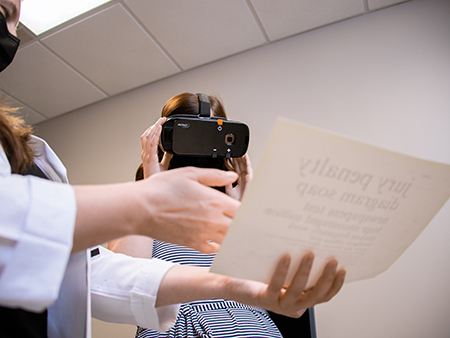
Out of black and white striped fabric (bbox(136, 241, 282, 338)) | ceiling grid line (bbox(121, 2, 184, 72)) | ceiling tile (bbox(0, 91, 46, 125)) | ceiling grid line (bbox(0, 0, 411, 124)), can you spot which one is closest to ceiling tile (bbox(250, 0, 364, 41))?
ceiling grid line (bbox(0, 0, 411, 124))

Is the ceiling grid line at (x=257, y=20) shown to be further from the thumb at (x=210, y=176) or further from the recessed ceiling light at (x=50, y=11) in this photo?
the thumb at (x=210, y=176)

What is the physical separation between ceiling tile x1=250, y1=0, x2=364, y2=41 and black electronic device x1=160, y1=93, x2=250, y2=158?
3.13 feet

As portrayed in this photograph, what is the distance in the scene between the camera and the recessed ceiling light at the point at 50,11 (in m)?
1.72

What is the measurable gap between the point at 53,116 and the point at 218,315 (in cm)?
234

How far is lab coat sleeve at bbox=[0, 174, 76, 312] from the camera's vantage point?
30 cm

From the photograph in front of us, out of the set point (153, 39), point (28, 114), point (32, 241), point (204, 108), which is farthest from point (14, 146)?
point (28, 114)

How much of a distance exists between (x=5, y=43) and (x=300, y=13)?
1336 millimetres

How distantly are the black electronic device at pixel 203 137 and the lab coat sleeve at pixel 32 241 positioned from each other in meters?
0.59

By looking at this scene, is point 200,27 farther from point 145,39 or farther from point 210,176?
point 210,176

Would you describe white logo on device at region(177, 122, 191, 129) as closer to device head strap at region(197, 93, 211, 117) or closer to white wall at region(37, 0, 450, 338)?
device head strap at region(197, 93, 211, 117)

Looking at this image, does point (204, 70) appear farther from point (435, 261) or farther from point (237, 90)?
point (435, 261)

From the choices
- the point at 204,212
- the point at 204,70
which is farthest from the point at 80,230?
the point at 204,70

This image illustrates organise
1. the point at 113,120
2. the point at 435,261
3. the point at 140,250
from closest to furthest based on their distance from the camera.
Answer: the point at 140,250
the point at 435,261
the point at 113,120

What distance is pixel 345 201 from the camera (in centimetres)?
37
